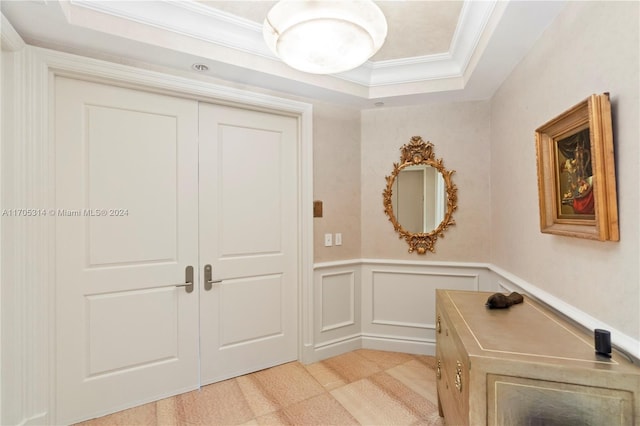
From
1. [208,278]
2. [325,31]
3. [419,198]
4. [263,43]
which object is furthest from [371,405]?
[263,43]

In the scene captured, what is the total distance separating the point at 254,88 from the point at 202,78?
0.41 meters

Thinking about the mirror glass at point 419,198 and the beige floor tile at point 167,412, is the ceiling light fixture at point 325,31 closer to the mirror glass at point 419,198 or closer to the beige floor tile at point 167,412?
the mirror glass at point 419,198

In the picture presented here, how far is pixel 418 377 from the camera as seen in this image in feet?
8.40

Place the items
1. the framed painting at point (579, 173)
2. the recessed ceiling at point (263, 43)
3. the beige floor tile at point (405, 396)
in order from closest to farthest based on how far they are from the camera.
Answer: the framed painting at point (579, 173) → the recessed ceiling at point (263, 43) → the beige floor tile at point (405, 396)

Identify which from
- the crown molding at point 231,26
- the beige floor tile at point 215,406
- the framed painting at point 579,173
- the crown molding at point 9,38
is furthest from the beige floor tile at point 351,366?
the crown molding at point 9,38

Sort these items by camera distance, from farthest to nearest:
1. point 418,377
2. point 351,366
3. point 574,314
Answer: point 351,366 < point 418,377 < point 574,314

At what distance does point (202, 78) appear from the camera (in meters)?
2.36

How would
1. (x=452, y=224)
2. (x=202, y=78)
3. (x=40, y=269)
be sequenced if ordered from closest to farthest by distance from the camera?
(x=40, y=269) → (x=202, y=78) → (x=452, y=224)

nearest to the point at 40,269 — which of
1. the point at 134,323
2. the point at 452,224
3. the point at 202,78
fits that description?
the point at 134,323

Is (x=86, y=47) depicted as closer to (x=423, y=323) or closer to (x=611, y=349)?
(x=611, y=349)

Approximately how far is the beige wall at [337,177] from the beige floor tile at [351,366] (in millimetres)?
929

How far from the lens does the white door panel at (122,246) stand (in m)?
2.02

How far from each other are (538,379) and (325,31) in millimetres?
1566

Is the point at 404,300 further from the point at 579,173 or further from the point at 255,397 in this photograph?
the point at 579,173
